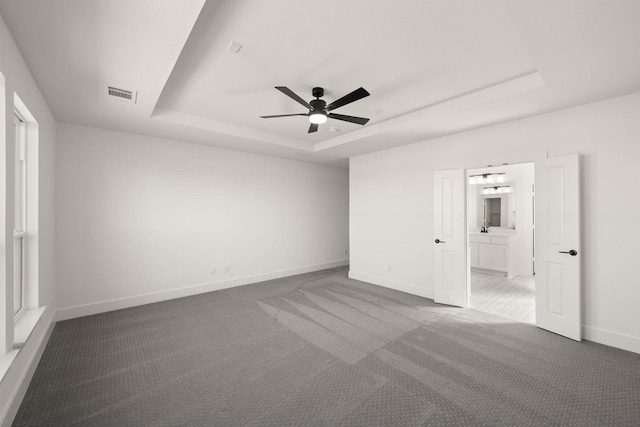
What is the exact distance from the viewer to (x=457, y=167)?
4418mm

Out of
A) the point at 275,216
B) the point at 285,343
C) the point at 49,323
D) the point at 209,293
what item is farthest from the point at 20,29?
the point at 275,216

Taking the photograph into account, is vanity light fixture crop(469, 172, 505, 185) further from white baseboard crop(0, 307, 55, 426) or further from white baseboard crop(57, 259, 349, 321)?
white baseboard crop(0, 307, 55, 426)

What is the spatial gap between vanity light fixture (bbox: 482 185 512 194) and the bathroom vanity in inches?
40.3

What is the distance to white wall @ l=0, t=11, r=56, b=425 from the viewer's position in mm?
1814

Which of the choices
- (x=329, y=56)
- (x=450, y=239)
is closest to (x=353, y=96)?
(x=329, y=56)

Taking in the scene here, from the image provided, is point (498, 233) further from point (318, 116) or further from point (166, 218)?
point (166, 218)

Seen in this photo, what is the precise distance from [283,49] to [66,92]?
2.47 m

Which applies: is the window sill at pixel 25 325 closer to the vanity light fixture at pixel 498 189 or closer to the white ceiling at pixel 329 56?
the white ceiling at pixel 329 56

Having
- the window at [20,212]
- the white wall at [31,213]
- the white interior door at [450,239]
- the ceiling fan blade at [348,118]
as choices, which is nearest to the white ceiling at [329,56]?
the white wall at [31,213]

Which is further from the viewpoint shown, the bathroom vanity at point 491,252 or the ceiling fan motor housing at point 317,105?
the bathroom vanity at point 491,252

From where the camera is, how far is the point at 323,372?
8.28 feet

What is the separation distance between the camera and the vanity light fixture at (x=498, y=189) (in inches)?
253

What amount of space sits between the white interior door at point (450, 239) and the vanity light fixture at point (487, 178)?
9.57 feet

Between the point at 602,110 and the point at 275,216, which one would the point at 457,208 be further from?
the point at 275,216
